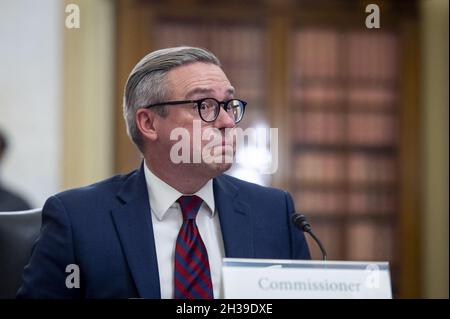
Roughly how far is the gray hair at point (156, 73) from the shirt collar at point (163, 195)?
0.47 ft

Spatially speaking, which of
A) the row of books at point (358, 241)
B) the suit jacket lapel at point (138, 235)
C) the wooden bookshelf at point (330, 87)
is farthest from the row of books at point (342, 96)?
the suit jacket lapel at point (138, 235)

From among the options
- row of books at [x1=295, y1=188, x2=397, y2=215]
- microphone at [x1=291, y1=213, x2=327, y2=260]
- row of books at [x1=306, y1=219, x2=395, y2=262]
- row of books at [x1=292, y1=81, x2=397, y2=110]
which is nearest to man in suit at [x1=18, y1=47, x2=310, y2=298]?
microphone at [x1=291, y1=213, x2=327, y2=260]

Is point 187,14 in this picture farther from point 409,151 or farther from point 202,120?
point 202,120

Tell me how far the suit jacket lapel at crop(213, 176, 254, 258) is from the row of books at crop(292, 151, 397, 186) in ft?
6.51

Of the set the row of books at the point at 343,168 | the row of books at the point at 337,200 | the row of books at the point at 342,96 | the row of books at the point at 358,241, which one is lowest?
the row of books at the point at 358,241

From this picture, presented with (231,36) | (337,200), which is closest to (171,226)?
(337,200)

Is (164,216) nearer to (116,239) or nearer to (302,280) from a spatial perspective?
(116,239)

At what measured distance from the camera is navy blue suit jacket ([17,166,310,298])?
→ 3.75 feet

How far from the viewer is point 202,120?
3.88 feet

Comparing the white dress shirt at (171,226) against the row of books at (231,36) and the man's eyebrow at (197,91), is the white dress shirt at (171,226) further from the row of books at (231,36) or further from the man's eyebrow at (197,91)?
the row of books at (231,36)

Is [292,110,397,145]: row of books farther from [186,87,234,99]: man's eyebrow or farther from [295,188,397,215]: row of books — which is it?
[186,87,234,99]: man's eyebrow

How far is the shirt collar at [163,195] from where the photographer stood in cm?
122

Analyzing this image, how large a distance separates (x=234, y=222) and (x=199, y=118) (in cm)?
22
